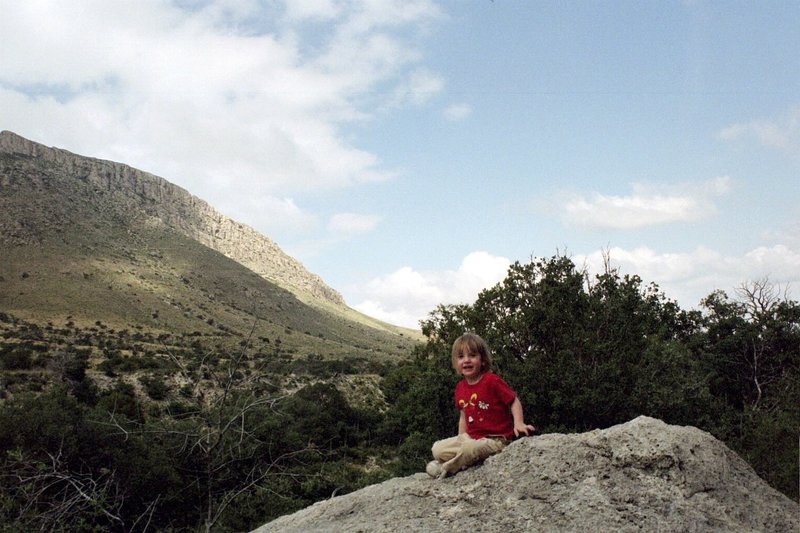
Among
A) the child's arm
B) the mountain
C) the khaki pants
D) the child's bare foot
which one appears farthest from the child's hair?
the mountain

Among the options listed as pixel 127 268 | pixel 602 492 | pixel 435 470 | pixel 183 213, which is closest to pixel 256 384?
pixel 435 470

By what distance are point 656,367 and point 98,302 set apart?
52.1m

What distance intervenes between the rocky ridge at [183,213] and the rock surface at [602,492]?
7978 cm

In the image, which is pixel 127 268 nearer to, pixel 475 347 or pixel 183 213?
pixel 183 213

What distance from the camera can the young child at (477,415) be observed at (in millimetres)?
4680

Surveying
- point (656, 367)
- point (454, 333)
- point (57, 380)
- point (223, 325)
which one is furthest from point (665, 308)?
point (223, 325)

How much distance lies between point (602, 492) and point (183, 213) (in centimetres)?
11381

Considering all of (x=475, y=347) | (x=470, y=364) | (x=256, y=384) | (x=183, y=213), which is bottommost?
(x=256, y=384)

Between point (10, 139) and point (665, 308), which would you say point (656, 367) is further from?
point (10, 139)

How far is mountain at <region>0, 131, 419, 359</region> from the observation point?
5269 centimetres

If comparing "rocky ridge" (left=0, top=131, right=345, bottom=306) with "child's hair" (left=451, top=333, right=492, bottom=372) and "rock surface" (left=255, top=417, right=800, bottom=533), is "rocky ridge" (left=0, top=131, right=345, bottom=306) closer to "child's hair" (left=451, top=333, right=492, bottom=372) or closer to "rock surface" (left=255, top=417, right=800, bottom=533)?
"child's hair" (left=451, top=333, right=492, bottom=372)

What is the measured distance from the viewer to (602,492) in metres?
3.87

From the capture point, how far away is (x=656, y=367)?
18.7 m

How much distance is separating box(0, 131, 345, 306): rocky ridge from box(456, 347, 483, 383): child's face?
3122 inches
